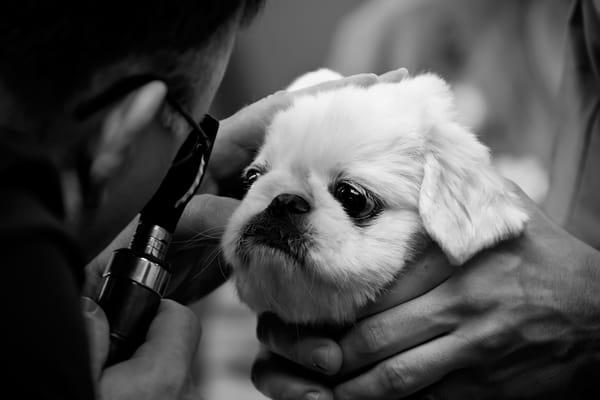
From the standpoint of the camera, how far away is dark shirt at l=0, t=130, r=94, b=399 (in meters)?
0.43

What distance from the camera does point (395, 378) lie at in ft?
3.24

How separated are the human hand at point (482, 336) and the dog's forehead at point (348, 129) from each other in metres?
0.21

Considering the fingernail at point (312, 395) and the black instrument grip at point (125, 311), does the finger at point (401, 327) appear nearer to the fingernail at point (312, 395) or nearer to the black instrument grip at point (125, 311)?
the fingernail at point (312, 395)

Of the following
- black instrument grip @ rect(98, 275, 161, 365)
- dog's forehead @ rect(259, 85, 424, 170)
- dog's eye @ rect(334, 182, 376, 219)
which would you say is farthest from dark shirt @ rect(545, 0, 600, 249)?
black instrument grip @ rect(98, 275, 161, 365)

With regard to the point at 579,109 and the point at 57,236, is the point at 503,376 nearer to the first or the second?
the point at 579,109

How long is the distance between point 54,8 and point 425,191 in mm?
613

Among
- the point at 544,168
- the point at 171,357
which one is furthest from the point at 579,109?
the point at 171,357

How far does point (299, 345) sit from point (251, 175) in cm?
31

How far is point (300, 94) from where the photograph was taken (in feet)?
3.79

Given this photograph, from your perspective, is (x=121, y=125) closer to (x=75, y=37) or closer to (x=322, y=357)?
(x=75, y=37)

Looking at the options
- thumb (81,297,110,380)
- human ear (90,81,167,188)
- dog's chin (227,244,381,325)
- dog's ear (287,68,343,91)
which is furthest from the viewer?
dog's ear (287,68,343,91)

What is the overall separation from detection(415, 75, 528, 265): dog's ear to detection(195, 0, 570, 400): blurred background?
0.93 metres

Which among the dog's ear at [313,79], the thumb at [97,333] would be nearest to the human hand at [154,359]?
the thumb at [97,333]

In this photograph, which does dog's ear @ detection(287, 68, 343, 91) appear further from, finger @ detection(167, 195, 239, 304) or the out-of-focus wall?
the out-of-focus wall
